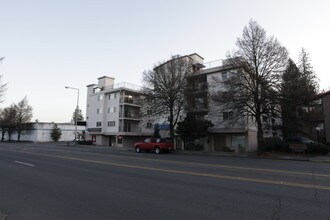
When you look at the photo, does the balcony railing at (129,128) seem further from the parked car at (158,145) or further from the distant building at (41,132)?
the distant building at (41,132)

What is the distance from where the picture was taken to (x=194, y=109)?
1448 inches

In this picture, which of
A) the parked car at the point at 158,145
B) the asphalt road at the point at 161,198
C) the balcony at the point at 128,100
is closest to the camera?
the asphalt road at the point at 161,198

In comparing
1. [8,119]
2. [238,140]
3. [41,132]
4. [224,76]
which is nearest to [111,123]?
[224,76]

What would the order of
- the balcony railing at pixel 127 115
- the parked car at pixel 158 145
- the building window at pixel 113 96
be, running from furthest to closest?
the building window at pixel 113 96, the balcony railing at pixel 127 115, the parked car at pixel 158 145

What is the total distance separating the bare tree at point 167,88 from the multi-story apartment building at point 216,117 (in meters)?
1.35

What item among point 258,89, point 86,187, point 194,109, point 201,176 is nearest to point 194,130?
point 194,109

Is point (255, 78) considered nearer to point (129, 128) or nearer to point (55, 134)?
point (129, 128)

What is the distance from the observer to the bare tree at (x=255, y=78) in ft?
91.5

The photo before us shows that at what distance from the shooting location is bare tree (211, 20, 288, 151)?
1098 inches

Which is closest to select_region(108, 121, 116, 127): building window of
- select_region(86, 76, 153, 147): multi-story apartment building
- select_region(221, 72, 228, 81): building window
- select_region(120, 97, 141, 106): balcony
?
select_region(86, 76, 153, 147): multi-story apartment building

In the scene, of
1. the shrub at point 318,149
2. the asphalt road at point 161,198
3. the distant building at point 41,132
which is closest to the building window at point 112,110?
the distant building at point 41,132

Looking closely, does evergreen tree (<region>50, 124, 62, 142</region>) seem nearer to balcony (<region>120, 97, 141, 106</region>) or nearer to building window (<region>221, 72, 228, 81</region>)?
balcony (<region>120, 97, 141, 106</region>)

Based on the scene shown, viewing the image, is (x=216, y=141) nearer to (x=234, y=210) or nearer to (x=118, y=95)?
(x=118, y=95)

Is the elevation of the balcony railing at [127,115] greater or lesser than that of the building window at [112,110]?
lesser
